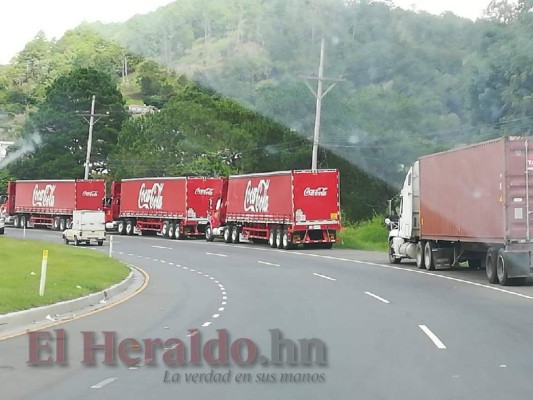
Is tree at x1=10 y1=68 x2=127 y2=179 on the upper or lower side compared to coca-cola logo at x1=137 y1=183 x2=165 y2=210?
upper

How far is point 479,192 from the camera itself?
27109 mm

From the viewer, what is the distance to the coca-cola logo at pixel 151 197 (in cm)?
6209

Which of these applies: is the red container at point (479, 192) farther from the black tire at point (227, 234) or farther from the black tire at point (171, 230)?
the black tire at point (171, 230)

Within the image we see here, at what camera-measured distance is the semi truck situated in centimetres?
2498

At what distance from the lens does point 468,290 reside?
24.3 meters

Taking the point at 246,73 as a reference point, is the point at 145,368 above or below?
below

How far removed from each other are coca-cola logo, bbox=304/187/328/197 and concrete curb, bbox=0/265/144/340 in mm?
23041

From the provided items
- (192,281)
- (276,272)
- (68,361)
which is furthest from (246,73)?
(68,361)

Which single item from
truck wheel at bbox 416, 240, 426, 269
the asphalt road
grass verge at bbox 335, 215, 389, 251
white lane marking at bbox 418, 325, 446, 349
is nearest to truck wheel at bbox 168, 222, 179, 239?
grass verge at bbox 335, 215, 389, 251

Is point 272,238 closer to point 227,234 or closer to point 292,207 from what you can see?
point 292,207

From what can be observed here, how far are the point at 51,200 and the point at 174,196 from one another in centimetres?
1729

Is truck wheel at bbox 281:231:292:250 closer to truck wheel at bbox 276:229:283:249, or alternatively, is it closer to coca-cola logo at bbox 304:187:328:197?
truck wheel at bbox 276:229:283:249

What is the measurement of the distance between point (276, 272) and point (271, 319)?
14473 millimetres

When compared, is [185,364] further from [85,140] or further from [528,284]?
[85,140]
